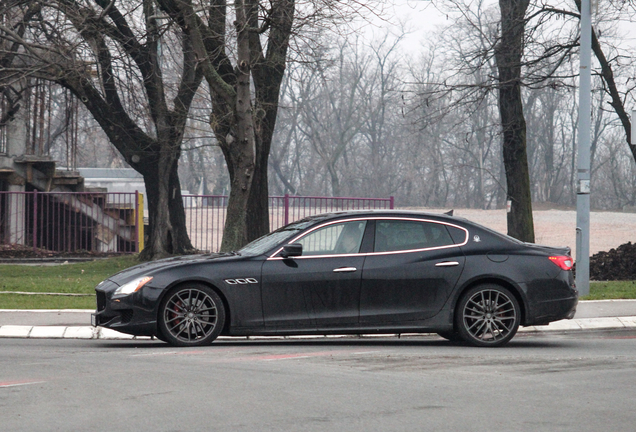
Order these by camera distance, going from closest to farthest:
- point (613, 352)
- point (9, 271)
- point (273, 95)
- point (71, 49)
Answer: point (613, 352) → point (71, 49) → point (273, 95) → point (9, 271)

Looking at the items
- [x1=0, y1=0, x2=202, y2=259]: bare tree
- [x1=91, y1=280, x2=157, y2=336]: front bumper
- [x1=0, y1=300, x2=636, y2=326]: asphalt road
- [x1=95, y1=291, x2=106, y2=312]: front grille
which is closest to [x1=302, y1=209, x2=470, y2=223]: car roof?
[x1=91, y1=280, x2=157, y2=336]: front bumper

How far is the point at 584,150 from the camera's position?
14.9 metres

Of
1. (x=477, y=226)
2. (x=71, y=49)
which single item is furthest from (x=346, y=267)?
(x=71, y=49)

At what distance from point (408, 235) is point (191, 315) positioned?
2.60 meters

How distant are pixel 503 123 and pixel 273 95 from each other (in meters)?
5.52

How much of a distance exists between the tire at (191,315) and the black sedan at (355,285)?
0.04 feet

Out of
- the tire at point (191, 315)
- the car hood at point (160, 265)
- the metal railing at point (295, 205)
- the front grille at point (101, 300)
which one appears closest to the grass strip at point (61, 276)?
the metal railing at point (295, 205)

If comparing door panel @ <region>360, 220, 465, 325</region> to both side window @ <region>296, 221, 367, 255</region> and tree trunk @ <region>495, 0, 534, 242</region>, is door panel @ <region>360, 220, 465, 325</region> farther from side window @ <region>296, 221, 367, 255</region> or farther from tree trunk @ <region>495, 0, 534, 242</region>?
tree trunk @ <region>495, 0, 534, 242</region>

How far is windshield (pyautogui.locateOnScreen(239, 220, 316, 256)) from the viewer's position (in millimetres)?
9906

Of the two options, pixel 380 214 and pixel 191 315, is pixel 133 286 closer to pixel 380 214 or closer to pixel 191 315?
pixel 191 315

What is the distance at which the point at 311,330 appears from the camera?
9.69 metres

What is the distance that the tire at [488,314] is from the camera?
9906 mm

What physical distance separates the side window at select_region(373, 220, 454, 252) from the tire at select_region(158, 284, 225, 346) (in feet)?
6.30

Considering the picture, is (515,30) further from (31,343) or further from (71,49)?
(31,343)
